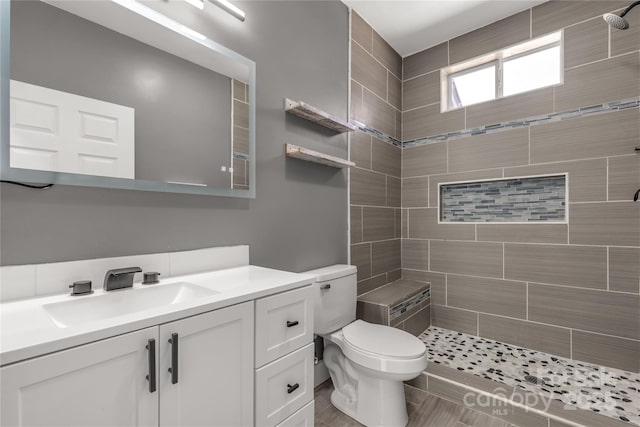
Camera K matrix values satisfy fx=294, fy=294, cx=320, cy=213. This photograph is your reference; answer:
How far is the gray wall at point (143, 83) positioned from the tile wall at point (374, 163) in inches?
49.2

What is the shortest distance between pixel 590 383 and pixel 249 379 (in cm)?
227

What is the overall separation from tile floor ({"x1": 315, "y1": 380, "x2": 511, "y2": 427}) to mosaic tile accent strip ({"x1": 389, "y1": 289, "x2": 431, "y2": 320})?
54 cm

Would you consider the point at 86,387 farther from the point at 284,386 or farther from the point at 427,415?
the point at 427,415

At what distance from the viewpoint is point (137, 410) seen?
754 millimetres

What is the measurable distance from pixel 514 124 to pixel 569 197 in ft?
2.38

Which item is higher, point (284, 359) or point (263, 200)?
point (263, 200)

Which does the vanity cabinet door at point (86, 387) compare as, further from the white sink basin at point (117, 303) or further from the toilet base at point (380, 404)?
the toilet base at point (380, 404)

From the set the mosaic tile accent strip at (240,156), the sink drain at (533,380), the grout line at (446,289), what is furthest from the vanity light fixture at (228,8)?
the sink drain at (533,380)

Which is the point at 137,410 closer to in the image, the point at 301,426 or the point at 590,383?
the point at 301,426

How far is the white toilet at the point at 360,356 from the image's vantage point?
5.22 ft

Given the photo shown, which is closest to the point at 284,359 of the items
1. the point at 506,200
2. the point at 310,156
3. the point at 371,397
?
the point at 371,397

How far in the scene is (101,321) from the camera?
2.39ft

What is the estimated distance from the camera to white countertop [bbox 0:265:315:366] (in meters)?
0.61

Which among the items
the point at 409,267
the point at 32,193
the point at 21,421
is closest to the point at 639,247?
the point at 409,267
